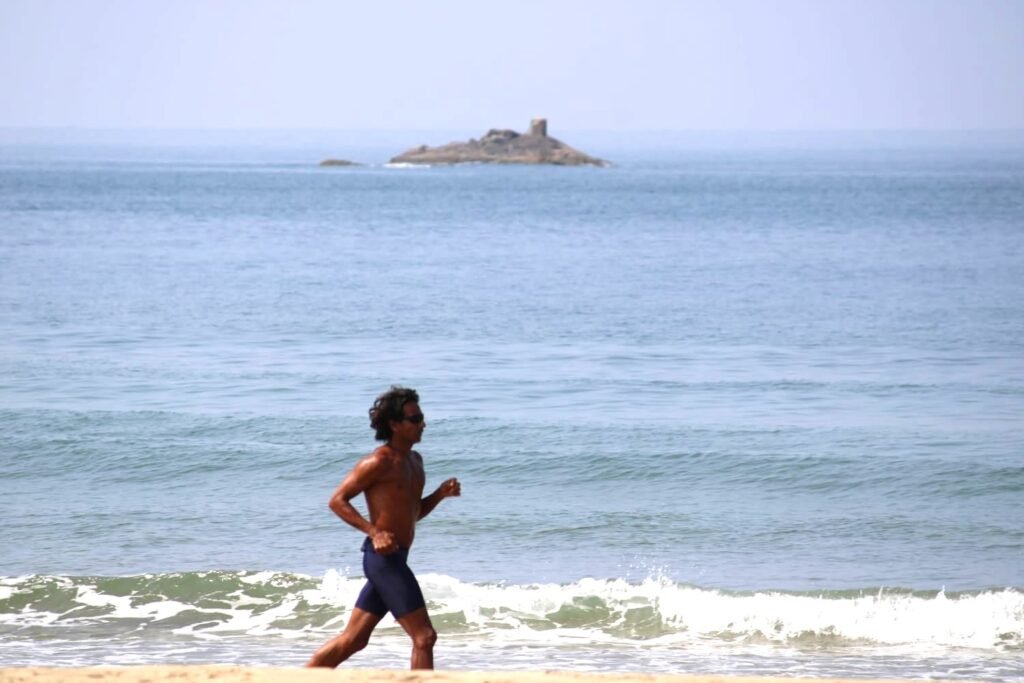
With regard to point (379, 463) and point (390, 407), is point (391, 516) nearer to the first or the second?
point (379, 463)

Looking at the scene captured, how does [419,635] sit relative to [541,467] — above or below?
above

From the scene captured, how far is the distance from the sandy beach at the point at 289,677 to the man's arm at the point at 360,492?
2.07 feet

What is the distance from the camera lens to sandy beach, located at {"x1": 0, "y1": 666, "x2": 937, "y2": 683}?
721 centimetres

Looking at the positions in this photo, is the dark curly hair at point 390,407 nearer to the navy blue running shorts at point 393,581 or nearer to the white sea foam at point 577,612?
the navy blue running shorts at point 393,581

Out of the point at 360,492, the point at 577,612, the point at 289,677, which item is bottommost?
the point at 577,612

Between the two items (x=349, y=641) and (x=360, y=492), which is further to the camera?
(x=349, y=641)

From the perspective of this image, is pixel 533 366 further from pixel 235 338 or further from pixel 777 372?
pixel 235 338

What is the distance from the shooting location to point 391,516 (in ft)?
24.7

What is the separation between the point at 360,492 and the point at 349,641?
2.65 ft

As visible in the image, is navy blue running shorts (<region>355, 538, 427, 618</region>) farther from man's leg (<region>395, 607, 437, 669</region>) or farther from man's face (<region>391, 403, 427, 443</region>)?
man's face (<region>391, 403, 427, 443</region>)

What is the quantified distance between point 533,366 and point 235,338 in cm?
815

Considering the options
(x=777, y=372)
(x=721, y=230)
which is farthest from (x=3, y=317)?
(x=721, y=230)

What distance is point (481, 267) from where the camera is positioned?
2080 inches

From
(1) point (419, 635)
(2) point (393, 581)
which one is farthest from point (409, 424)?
(1) point (419, 635)
